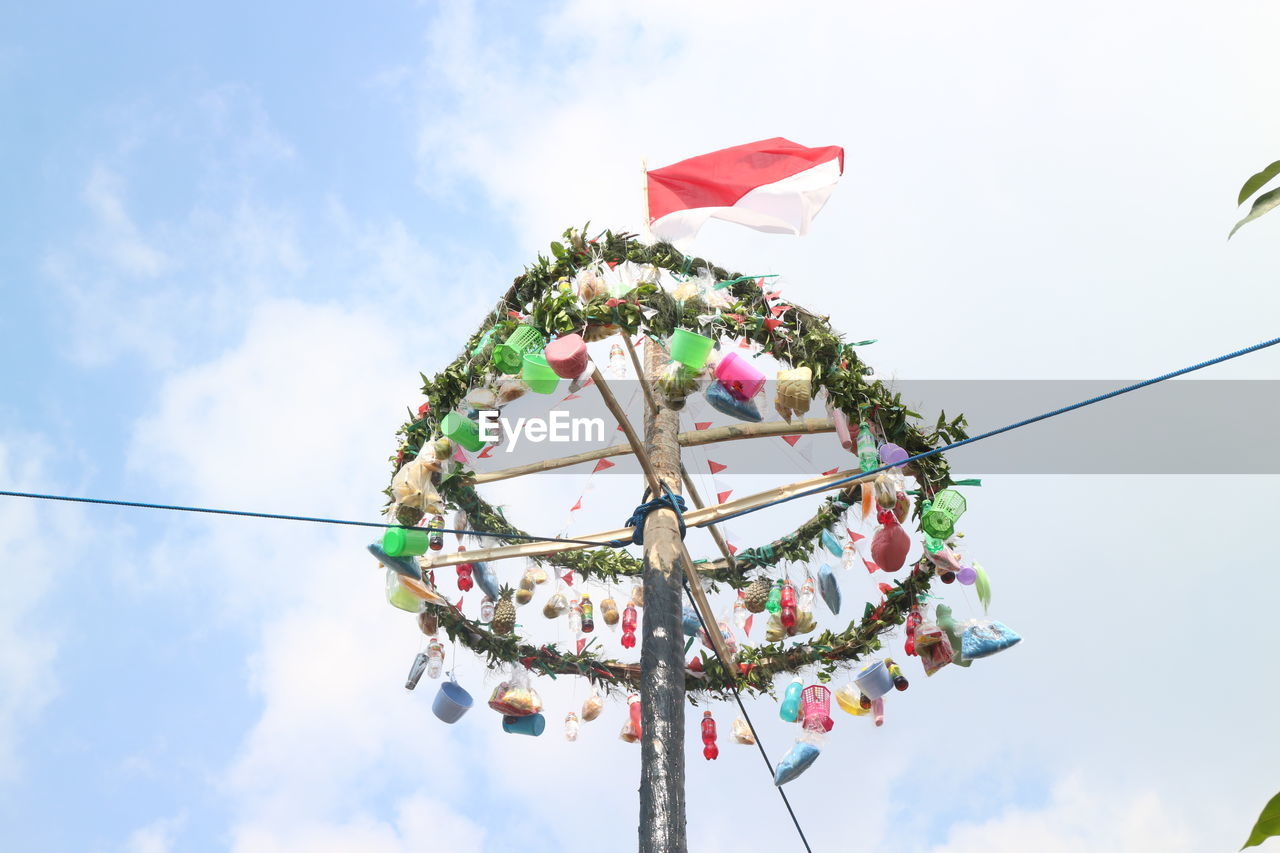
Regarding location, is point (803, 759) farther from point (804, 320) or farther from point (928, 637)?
point (804, 320)

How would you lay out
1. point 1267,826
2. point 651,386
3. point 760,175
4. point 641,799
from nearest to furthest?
point 1267,826 → point 641,799 → point 651,386 → point 760,175

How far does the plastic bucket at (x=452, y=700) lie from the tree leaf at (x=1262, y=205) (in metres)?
7.91

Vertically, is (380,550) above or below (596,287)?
below

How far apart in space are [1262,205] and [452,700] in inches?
313

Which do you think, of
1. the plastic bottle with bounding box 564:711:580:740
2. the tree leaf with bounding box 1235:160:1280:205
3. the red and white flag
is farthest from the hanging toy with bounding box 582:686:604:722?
the tree leaf with bounding box 1235:160:1280:205

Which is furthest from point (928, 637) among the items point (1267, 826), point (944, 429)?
point (1267, 826)

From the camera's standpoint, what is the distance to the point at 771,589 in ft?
31.9

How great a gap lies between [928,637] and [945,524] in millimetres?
1043

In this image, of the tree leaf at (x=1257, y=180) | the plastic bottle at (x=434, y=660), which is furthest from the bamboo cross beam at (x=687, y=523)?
the tree leaf at (x=1257, y=180)

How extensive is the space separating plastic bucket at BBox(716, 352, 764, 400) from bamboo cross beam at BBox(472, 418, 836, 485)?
1379 mm

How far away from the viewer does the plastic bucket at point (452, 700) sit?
902 cm

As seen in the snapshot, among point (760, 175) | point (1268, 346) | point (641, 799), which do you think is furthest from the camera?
point (760, 175)

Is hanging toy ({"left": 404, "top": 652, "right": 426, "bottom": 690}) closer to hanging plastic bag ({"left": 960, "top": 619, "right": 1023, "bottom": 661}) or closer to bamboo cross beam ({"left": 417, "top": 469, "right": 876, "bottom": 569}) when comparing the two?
bamboo cross beam ({"left": 417, "top": 469, "right": 876, "bottom": 569})

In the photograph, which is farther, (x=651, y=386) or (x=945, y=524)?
(x=651, y=386)
